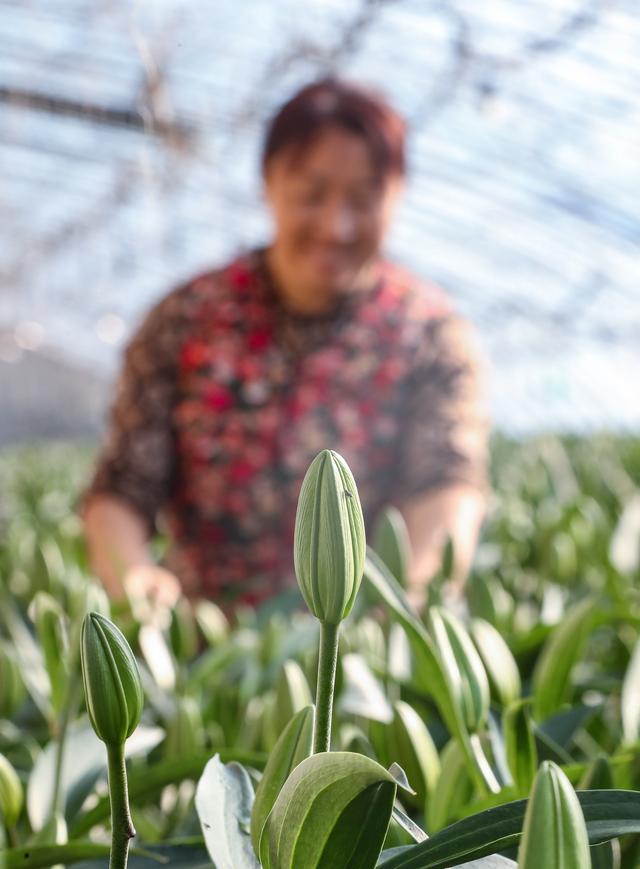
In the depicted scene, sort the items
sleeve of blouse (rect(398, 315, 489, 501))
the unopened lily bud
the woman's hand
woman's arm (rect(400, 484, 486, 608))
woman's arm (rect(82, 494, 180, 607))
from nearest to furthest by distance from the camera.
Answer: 1. the unopened lily bud
2. the woman's hand
3. woman's arm (rect(82, 494, 180, 607))
4. woman's arm (rect(400, 484, 486, 608))
5. sleeve of blouse (rect(398, 315, 489, 501))

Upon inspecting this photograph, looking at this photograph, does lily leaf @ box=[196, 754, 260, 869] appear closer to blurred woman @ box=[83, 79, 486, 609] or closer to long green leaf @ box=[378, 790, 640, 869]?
long green leaf @ box=[378, 790, 640, 869]

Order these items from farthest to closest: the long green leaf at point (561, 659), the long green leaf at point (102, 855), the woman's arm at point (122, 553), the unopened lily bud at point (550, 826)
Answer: the woman's arm at point (122, 553) → the long green leaf at point (561, 659) → the long green leaf at point (102, 855) → the unopened lily bud at point (550, 826)

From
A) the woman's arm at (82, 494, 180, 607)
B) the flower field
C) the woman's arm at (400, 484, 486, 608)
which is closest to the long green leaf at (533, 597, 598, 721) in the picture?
the flower field

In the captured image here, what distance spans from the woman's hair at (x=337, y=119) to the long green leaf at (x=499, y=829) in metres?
1.22

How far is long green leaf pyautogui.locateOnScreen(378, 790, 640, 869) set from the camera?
10.2 inches

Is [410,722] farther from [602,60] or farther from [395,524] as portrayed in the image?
[602,60]

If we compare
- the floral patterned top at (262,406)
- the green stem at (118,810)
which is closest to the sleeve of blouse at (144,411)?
the floral patterned top at (262,406)

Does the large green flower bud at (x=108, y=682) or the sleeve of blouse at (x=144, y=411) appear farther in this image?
the sleeve of blouse at (x=144, y=411)

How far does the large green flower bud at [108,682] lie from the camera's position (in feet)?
0.86

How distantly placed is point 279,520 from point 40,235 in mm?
7619

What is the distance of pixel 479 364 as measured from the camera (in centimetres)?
141

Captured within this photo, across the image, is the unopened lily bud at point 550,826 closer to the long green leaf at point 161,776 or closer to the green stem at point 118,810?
the green stem at point 118,810

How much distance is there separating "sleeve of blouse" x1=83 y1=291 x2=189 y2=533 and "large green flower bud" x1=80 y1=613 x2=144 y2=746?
1.14 meters

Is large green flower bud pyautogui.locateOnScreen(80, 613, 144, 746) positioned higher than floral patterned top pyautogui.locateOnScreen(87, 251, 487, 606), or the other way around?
large green flower bud pyautogui.locateOnScreen(80, 613, 144, 746)
